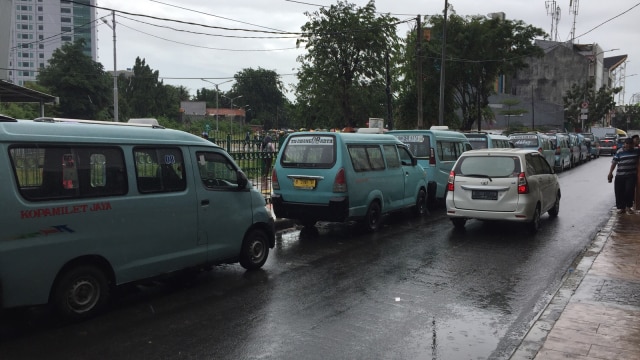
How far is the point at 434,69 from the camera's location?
38562mm

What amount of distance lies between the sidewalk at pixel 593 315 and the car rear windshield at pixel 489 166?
2.27 meters

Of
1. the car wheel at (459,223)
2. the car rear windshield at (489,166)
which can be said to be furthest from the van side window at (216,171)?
the car wheel at (459,223)

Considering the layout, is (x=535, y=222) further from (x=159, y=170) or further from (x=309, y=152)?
(x=159, y=170)

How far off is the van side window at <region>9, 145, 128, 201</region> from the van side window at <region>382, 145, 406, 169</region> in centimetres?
663

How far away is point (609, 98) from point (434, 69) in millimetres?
48395

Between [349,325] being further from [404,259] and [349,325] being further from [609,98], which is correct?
[609,98]

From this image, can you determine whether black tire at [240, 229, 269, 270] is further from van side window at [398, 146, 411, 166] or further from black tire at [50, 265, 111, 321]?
van side window at [398, 146, 411, 166]

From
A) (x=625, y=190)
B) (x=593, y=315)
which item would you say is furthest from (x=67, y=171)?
(x=625, y=190)

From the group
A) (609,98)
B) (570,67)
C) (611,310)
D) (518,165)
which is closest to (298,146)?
(518,165)

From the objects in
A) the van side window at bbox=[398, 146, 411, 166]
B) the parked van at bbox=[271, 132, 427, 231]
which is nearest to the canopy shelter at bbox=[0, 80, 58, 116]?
the parked van at bbox=[271, 132, 427, 231]

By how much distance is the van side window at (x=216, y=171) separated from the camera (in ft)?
22.7

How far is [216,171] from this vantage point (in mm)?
7152

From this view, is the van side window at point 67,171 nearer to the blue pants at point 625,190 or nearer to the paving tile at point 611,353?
the paving tile at point 611,353

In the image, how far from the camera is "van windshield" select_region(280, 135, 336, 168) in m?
9.98
